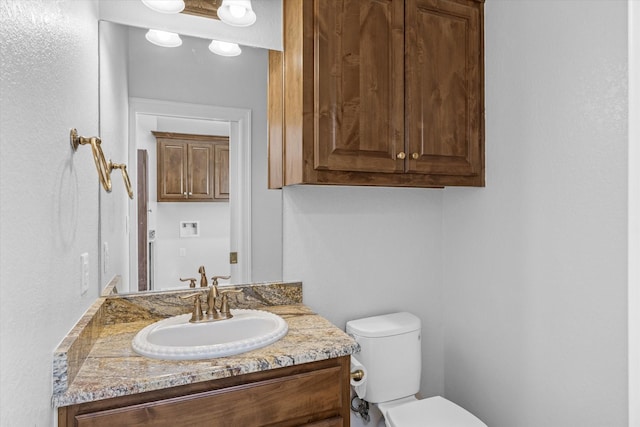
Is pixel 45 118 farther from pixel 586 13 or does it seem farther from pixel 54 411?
pixel 586 13

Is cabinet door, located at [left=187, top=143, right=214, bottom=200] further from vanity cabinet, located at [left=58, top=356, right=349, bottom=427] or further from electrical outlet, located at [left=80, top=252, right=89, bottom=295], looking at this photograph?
vanity cabinet, located at [left=58, top=356, right=349, bottom=427]

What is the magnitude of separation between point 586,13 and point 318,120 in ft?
3.41

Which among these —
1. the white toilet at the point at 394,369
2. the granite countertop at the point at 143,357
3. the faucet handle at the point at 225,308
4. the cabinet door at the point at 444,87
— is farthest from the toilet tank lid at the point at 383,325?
the cabinet door at the point at 444,87

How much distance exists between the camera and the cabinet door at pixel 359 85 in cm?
142

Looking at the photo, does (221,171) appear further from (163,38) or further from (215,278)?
(163,38)

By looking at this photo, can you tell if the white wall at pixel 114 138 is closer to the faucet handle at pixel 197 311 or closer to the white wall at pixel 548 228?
the faucet handle at pixel 197 311

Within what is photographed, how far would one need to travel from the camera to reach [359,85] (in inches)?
57.9

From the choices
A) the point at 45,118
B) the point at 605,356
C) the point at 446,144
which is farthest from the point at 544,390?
the point at 45,118

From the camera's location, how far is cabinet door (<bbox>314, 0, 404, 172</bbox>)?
1.42 m

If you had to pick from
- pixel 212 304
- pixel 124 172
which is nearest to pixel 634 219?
pixel 212 304

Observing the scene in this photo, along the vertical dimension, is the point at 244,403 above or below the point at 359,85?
below

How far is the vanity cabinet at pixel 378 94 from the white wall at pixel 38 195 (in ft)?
2.37

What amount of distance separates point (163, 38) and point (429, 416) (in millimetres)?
1883

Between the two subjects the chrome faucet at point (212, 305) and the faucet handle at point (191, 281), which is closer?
the chrome faucet at point (212, 305)
